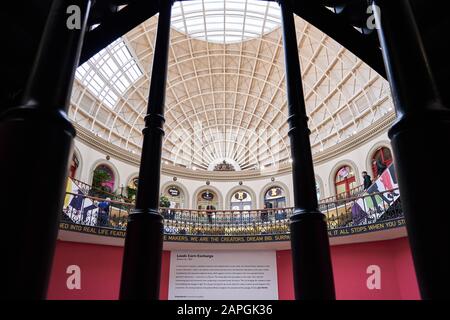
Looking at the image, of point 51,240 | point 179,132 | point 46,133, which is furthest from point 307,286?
point 179,132

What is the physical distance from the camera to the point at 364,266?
1070 cm

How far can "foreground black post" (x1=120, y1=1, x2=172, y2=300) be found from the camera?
1771 millimetres

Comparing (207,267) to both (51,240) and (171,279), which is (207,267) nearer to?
(171,279)

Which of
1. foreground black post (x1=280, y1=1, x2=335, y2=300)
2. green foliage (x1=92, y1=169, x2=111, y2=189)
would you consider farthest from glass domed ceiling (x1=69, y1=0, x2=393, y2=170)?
foreground black post (x1=280, y1=1, x2=335, y2=300)

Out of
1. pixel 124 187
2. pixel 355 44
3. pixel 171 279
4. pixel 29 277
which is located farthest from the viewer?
pixel 124 187

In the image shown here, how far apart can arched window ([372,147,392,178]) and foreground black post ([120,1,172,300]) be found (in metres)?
15.7

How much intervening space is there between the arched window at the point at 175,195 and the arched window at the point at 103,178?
462cm

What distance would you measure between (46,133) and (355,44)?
2536mm

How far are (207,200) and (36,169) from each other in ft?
76.2

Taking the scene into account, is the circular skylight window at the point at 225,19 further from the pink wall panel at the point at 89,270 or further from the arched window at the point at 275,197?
the pink wall panel at the point at 89,270

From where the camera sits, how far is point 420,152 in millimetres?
1079

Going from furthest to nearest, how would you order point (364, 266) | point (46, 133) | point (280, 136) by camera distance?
point (280, 136) < point (364, 266) < point (46, 133)

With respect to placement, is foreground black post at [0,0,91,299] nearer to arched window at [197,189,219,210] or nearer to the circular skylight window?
the circular skylight window
